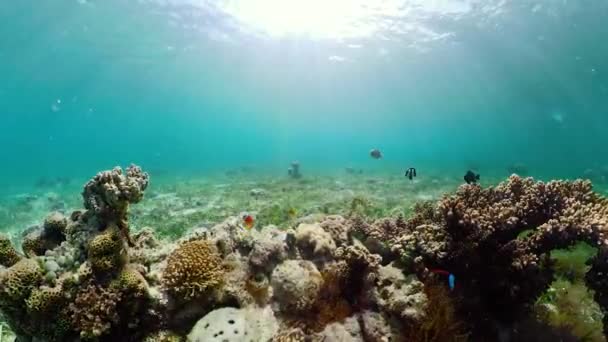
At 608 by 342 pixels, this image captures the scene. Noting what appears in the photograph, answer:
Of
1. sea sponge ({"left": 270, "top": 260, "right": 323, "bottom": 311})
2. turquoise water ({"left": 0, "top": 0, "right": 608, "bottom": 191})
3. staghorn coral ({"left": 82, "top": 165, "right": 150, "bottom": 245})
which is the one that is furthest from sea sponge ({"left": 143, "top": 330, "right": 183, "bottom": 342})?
turquoise water ({"left": 0, "top": 0, "right": 608, "bottom": 191})

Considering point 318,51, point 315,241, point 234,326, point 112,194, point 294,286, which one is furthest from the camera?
point 318,51

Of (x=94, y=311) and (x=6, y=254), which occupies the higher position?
(x=6, y=254)

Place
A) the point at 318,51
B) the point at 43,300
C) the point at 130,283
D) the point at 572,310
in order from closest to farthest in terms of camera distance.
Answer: the point at 43,300 < the point at 130,283 < the point at 572,310 < the point at 318,51

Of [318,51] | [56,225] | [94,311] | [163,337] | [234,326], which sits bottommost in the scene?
[163,337]

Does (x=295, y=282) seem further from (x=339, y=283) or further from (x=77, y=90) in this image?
(x=77, y=90)

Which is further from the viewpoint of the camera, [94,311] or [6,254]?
[6,254]

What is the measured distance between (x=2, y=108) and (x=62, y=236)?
4787 inches

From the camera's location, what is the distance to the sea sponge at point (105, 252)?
461cm

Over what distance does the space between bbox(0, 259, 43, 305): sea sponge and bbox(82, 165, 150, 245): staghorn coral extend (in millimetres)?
942

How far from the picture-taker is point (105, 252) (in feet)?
15.2

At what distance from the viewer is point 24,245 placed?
239 inches

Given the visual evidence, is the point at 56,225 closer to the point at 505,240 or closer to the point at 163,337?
the point at 163,337

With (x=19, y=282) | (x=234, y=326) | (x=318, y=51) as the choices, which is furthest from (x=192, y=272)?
(x=318, y=51)

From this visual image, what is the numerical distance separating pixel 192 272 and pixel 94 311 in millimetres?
1202
